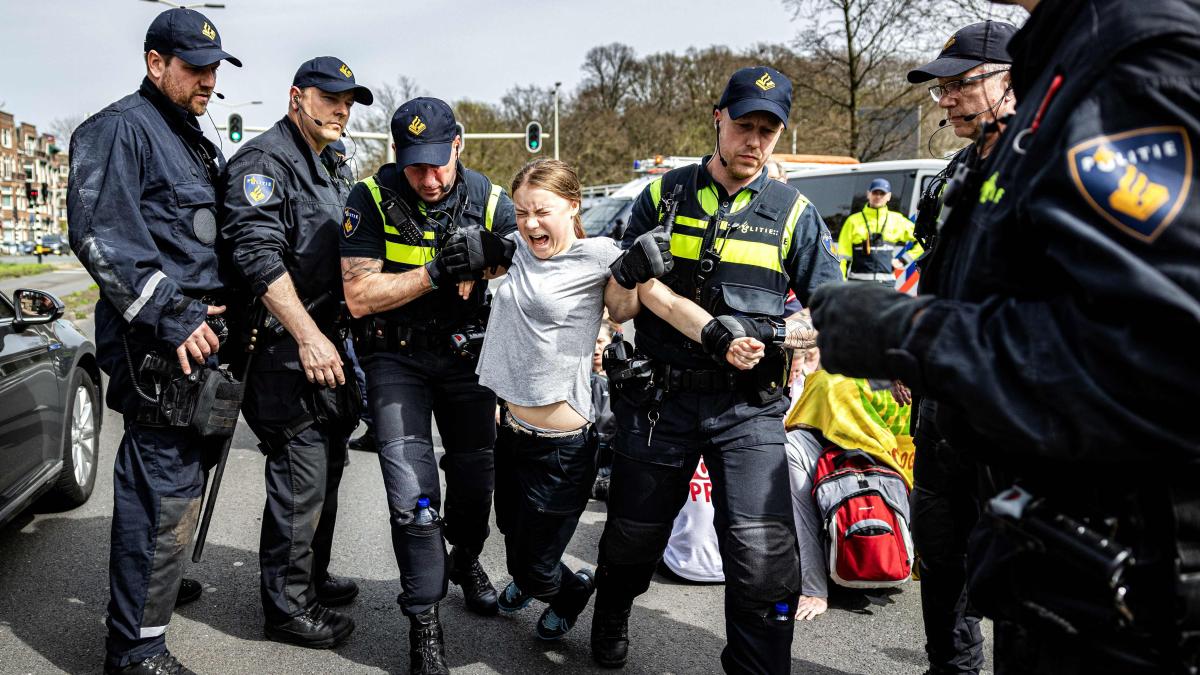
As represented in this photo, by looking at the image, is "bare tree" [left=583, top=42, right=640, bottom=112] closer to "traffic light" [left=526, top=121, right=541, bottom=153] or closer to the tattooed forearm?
"traffic light" [left=526, top=121, right=541, bottom=153]

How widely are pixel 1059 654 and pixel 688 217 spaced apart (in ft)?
6.49

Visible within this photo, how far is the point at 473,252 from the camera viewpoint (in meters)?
3.22

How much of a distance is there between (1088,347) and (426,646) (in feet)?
8.41

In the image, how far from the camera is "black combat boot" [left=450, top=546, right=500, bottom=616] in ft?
12.4

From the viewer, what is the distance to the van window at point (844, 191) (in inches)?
421

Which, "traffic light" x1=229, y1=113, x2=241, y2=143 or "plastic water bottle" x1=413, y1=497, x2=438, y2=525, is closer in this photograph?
"plastic water bottle" x1=413, y1=497, x2=438, y2=525

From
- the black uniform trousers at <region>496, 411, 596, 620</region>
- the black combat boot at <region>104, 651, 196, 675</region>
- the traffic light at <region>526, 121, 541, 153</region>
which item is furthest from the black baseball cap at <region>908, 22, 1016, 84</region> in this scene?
the traffic light at <region>526, 121, 541, 153</region>

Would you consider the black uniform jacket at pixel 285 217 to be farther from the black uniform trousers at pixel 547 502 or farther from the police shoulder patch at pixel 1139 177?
the police shoulder patch at pixel 1139 177

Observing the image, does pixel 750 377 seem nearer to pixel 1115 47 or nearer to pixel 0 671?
pixel 1115 47

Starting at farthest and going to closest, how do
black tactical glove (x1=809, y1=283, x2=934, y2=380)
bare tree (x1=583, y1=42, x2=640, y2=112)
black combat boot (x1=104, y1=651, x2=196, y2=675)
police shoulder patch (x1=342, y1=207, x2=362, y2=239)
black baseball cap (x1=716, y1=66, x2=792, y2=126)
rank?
1. bare tree (x1=583, y1=42, x2=640, y2=112)
2. police shoulder patch (x1=342, y1=207, x2=362, y2=239)
3. black combat boot (x1=104, y1=651, x2=196, y2=675)
4. black baseball cap (x1=716, y1=66, x2=792, y2=126)
5. black tactical glove (x1=809, y1=283, x2=934, y2=380)

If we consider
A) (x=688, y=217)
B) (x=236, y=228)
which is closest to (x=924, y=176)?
(x=688, y=217)

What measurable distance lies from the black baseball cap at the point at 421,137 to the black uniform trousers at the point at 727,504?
3.79 ft

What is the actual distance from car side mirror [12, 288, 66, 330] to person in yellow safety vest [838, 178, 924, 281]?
26.6ft

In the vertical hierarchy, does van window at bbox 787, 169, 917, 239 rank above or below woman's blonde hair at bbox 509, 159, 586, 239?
below
